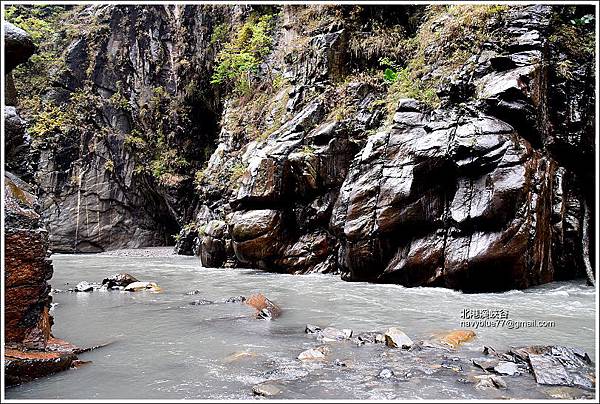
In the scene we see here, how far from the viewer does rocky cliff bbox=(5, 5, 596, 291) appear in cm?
886

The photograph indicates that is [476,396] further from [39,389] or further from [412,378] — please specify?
[39,389]

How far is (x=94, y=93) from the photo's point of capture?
27.5 meters

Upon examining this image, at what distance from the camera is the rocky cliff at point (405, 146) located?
8.86m

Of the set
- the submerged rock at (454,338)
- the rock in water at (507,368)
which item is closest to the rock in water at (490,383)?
the rock in water at (507,368)

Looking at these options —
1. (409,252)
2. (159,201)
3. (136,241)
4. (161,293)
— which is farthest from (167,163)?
(409,252)

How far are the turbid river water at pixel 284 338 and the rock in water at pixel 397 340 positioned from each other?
0.59ft

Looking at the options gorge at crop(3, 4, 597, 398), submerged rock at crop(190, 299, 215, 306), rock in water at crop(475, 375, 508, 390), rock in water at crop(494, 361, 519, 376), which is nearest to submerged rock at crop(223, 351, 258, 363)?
gorge at crop(3, 4, 597, 398)

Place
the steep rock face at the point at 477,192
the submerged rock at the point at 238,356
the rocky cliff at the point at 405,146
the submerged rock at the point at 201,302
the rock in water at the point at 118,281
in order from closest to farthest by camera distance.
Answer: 1. the submerged rock at the point at 238,356
2. the submerged rock at the point at 201,302
3. the steep rock face at the point at 477,192
4. the rocky cliff at the point at 405,146
5. the rock in water at the point at 118,281

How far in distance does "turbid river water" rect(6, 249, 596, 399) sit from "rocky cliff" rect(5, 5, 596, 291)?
107cm

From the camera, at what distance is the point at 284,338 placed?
5430 millimetres

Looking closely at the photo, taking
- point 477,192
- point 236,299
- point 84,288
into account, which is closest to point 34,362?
point 236,299

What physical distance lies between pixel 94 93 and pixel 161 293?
2279cm

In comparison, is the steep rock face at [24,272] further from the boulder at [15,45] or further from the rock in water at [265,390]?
the rock in water at [265,390]

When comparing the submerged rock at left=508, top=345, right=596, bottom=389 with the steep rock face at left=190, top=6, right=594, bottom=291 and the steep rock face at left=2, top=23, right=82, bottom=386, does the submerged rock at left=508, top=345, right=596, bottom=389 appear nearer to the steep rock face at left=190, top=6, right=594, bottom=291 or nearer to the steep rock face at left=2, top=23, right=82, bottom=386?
the steep rock face at left=190, top=6, right=594, bottom=291
